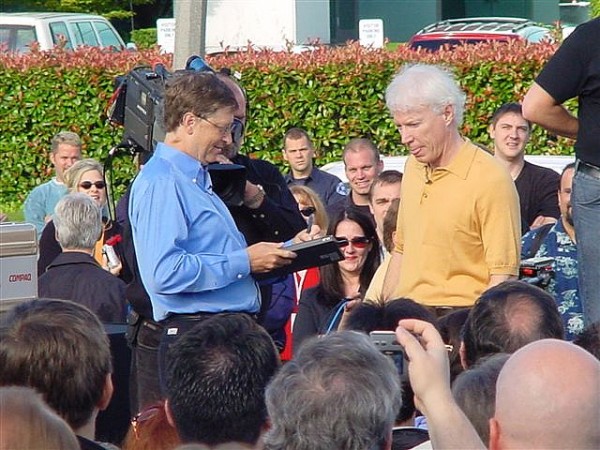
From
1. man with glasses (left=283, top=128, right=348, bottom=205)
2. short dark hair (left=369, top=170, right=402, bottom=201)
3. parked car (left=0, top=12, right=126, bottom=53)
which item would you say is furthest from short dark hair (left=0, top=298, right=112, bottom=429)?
parked car (left=0, top=12, right=126, bottom=53)

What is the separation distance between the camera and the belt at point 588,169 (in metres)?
4.67

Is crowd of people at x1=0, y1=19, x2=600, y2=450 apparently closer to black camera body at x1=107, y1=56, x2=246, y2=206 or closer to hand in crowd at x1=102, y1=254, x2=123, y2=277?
hand in crowd at x1=102, y1=254, x2=123, y2=277

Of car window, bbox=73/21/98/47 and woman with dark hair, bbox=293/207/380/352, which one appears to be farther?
car window, bbox=73/21/98/47

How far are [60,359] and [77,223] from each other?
3.58m

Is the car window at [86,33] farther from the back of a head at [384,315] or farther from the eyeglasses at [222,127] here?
the back of a head at [384,315]

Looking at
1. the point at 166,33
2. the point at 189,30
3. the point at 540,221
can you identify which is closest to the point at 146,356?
the point at 540,221

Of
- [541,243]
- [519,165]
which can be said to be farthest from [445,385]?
[519,165]

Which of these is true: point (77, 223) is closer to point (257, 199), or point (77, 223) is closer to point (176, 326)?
point (257, 199)

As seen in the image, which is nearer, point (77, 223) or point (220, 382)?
point (220, 382)

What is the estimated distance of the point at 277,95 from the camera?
1448 centimetres

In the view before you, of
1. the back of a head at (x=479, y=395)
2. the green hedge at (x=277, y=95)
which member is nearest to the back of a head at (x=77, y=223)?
the back of a head at (x=479, y=395)

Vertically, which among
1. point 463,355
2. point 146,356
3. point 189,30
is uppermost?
point 189,30

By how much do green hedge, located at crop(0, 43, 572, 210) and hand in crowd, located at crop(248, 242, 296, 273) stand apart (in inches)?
319

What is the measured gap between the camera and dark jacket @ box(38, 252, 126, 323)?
22.1ft
